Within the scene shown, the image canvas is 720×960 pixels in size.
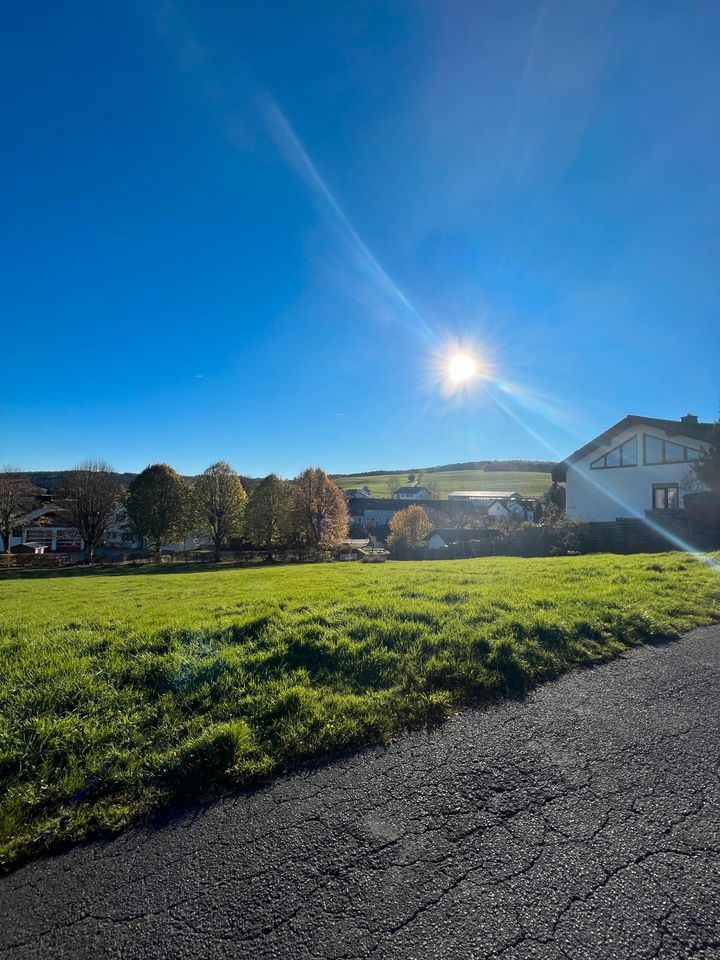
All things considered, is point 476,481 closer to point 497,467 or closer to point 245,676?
point 497,467

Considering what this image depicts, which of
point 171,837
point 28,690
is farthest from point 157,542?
point 171,837

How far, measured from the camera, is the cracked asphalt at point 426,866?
6.08ft

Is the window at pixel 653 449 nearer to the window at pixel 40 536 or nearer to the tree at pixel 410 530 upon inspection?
the tree at pixel 410 530

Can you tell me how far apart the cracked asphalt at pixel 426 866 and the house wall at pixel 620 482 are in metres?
25.9

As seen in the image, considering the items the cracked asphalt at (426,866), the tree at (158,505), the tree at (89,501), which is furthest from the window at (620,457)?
the tree at (89,501)

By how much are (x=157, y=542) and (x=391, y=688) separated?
3947 centimetres

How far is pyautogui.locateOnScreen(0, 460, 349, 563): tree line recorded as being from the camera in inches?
1501

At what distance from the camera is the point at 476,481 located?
119m

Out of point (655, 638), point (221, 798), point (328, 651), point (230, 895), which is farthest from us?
point (655, 638)

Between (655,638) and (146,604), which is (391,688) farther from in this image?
(146,604)

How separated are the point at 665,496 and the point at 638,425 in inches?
193

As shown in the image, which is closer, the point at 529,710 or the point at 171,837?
the point at 171,837

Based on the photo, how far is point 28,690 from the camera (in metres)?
4.18

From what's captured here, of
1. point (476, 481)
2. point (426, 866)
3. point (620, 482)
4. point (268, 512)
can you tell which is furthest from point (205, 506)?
point (476, 481)
